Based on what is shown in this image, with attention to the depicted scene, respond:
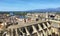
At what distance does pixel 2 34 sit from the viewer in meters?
2.94

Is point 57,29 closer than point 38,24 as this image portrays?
Yes

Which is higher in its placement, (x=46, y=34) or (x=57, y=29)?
(x=57, y=29)

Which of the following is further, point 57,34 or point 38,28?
point 38,28

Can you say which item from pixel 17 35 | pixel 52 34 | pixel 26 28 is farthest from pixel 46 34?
pixel 17 35

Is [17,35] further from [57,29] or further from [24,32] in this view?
[57,29]

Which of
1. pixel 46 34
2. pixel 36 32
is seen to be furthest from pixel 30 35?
pixel 46 34

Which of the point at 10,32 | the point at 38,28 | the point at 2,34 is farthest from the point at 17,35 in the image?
the point at 38,28

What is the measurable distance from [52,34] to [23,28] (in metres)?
0.60

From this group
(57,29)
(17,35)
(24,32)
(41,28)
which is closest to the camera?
(57,29)

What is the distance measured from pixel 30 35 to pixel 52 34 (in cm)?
42

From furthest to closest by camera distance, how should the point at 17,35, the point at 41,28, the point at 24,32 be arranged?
the point at 41,28 → the point at 24,32 → the point at 17,35

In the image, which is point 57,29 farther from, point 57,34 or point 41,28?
point 41,28

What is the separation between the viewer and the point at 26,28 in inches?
120

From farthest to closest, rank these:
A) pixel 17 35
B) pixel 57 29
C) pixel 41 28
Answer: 1. pixel 41 28
2. pixel 17 35
3. pixel 57 29
